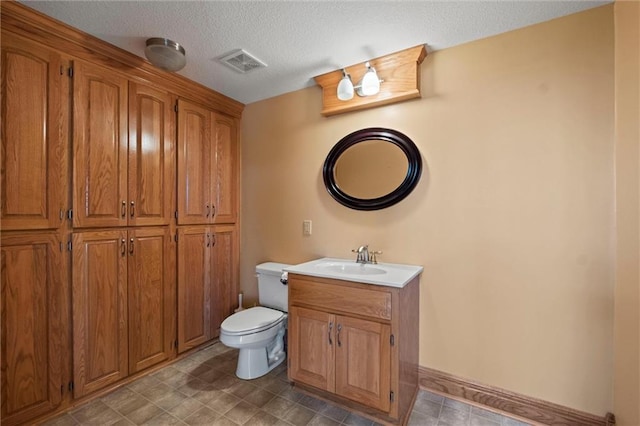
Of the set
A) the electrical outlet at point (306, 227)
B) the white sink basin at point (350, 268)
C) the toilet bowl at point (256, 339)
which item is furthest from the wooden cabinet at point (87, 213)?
the white sink basin at point (350, 268)

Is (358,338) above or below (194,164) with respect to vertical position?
below

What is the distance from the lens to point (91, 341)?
5.74ft

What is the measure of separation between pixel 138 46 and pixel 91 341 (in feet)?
6.24

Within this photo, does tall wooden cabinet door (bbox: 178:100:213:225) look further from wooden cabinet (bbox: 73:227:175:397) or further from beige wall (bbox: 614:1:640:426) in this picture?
beige wall (bbox: 614:1:640:426)

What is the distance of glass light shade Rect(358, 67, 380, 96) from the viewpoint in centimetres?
189

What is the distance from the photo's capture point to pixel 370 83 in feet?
6.22

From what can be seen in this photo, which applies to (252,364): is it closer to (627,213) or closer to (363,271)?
(363,271)

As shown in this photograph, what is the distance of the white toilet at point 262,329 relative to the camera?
1.90m

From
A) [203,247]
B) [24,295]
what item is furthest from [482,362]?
[24,295]

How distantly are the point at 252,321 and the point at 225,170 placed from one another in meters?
1.41

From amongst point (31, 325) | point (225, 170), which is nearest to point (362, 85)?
point (225, 170)

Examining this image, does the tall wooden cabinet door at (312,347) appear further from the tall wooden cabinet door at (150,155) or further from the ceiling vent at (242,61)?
the ceiling vent at (242,61)

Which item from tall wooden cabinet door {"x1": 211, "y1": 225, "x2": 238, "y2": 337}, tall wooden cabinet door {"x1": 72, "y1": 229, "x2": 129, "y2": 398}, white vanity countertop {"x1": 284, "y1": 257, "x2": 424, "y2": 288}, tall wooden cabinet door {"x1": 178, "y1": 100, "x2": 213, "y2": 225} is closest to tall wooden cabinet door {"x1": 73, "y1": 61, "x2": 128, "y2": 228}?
tall wooden cabinet door {"x1": 72, "y1": 229, "x2": 129, "y2": 398}

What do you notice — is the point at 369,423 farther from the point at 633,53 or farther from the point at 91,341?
the point at 633,53
